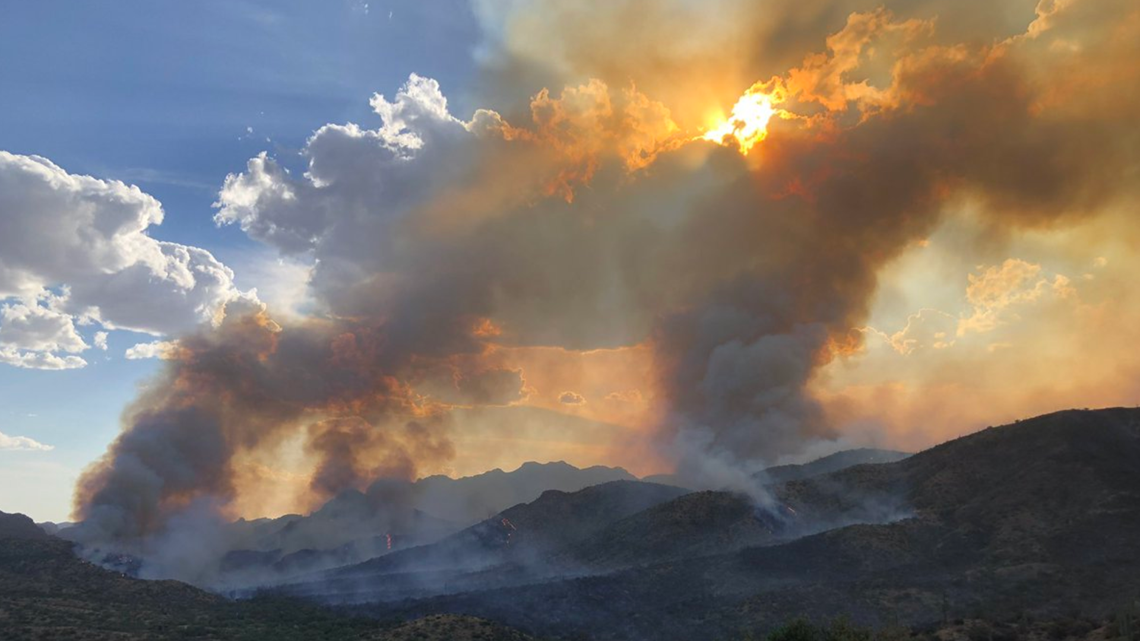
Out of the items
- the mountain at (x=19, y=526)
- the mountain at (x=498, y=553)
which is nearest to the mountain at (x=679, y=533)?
the mountain at (x=498, y=553)

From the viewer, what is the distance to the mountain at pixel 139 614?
73.9 meters

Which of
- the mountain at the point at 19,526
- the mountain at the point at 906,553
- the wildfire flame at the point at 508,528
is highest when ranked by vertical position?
the mountain at the point at 19,526

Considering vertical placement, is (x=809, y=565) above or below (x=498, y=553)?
below

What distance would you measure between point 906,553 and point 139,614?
99262 mm

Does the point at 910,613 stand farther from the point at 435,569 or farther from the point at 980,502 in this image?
the point at 435,569

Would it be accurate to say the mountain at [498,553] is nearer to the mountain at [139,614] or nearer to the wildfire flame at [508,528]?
the wildfire flame at [508,528]

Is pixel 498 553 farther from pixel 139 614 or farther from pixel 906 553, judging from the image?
pixel 906 553

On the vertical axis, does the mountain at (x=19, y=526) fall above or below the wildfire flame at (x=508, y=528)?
above

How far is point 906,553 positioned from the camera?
103812mm

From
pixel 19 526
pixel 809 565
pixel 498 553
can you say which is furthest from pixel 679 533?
pixel 19 526

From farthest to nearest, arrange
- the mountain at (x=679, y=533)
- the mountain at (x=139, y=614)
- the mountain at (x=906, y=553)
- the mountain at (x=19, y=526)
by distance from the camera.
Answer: the mountain at (x=19, y=526), the mountain at (x=679, y=533), the mountain at (x=906, y=553), the mountain at (x=139, y=614)

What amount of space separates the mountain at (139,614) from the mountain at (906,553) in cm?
1401

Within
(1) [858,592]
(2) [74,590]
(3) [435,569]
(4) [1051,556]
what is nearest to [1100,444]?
(4) [1051,556]

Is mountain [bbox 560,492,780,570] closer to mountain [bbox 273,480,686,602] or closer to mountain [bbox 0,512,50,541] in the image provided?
mountain [bbox 273,480,686,602]
